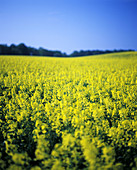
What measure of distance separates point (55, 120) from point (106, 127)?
77.7 inches

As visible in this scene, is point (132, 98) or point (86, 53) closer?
point (132, 98)

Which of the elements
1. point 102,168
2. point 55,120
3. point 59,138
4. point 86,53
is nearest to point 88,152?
point 102,168

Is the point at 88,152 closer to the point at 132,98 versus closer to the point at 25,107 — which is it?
the point at 25,107

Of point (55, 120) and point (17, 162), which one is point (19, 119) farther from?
point (17, 162)

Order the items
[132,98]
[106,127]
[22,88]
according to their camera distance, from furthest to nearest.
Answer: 1. [22,88]
2. [132,98]
3. [106,127]

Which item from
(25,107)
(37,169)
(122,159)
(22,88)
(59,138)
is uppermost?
(22,88)

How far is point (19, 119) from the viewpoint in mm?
4488

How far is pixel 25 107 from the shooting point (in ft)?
17.6

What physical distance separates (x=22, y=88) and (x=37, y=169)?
6.39 meters

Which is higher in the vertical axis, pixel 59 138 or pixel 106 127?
pixel 106 127

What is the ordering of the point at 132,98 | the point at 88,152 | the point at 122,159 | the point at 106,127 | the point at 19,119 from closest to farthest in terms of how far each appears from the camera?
the point at 88,152 < the point at 122,159 < the point at 106,127 < the point at 19,119 < the point at 132,98

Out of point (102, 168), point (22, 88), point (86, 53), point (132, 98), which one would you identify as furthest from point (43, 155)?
point (86, 53)

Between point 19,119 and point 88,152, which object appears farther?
point 19,119

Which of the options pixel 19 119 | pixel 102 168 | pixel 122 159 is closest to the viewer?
pixel 102 168
